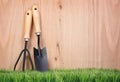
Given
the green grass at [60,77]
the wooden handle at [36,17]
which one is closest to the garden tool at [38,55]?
the wooden handle at [36,17]

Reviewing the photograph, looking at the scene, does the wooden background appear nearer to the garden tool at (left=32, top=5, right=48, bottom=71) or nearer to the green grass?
the garden tool at (left=32, top=5, right=48, bottom=71)

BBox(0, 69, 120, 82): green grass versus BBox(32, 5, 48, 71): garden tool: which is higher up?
BBox(32, 5, 48, 71): garden tool

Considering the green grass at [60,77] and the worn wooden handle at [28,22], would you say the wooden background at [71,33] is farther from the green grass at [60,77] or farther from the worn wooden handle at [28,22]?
the green grass at [60,77]

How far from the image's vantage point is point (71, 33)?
117 cm

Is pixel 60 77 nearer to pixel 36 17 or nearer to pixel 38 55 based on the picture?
pixel 38 55

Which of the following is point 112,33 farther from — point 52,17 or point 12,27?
point 12,27

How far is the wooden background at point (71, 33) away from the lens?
3.80 feet

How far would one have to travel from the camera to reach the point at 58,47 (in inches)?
45.8

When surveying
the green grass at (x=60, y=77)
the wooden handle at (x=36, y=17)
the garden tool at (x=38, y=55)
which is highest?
the wooden handle at (x=36, y=17)

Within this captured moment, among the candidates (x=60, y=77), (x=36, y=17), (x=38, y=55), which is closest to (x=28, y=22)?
(x=36, y=17)

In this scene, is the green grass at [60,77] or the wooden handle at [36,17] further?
the wooden handle at [36,17]

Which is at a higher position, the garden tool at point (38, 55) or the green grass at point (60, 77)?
the garden tool at point (38, 55)

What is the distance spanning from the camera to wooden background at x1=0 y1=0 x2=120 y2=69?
116cm

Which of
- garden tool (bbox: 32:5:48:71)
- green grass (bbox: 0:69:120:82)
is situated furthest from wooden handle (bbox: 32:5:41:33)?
green grass (bbox: 0:69:120:82)
